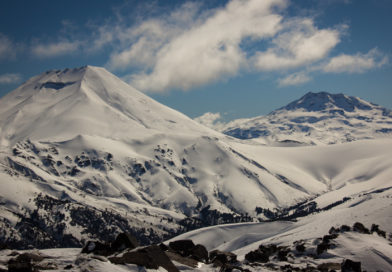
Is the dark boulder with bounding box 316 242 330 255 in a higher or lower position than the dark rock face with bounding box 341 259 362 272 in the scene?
higher

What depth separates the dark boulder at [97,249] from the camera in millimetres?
45219

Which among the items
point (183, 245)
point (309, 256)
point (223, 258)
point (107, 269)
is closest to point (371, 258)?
point (309, 256)

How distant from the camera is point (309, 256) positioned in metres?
73.2

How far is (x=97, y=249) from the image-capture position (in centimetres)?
4588

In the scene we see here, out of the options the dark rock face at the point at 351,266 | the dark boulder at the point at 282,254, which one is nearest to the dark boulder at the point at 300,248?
the dark boulder at the point at 282,254

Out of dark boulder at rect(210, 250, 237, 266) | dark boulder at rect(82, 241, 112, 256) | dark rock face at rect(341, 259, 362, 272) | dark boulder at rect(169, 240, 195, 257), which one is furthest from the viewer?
dark boulder at rect(210, 250, 237, 266)

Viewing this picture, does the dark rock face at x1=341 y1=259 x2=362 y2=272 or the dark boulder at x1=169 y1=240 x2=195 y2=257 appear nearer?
the dark rock face at x1=341 y1=259 x2=362 y2=272

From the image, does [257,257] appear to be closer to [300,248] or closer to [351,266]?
[300,248]

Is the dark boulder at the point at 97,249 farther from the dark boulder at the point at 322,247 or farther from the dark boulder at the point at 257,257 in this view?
the dark boulder at the point at 322,247

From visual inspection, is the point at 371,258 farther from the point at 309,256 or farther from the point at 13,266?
the point at 13,266

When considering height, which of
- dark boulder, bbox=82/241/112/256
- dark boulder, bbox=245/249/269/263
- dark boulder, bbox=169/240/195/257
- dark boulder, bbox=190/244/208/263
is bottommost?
dark boulder, bbox=245/249/269/263

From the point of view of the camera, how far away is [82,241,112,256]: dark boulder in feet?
148

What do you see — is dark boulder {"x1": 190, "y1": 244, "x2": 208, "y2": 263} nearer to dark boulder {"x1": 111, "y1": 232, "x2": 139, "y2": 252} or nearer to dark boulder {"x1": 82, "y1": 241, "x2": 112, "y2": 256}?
dark boulder {"x1": 111, "y1": 232, "x2": 139, "y2": 252}

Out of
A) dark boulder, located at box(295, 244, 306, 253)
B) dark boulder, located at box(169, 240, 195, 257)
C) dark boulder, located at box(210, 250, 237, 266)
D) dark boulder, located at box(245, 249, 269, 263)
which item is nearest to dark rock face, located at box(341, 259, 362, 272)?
dark boulder, located at box(210, 250, 237, 266)
